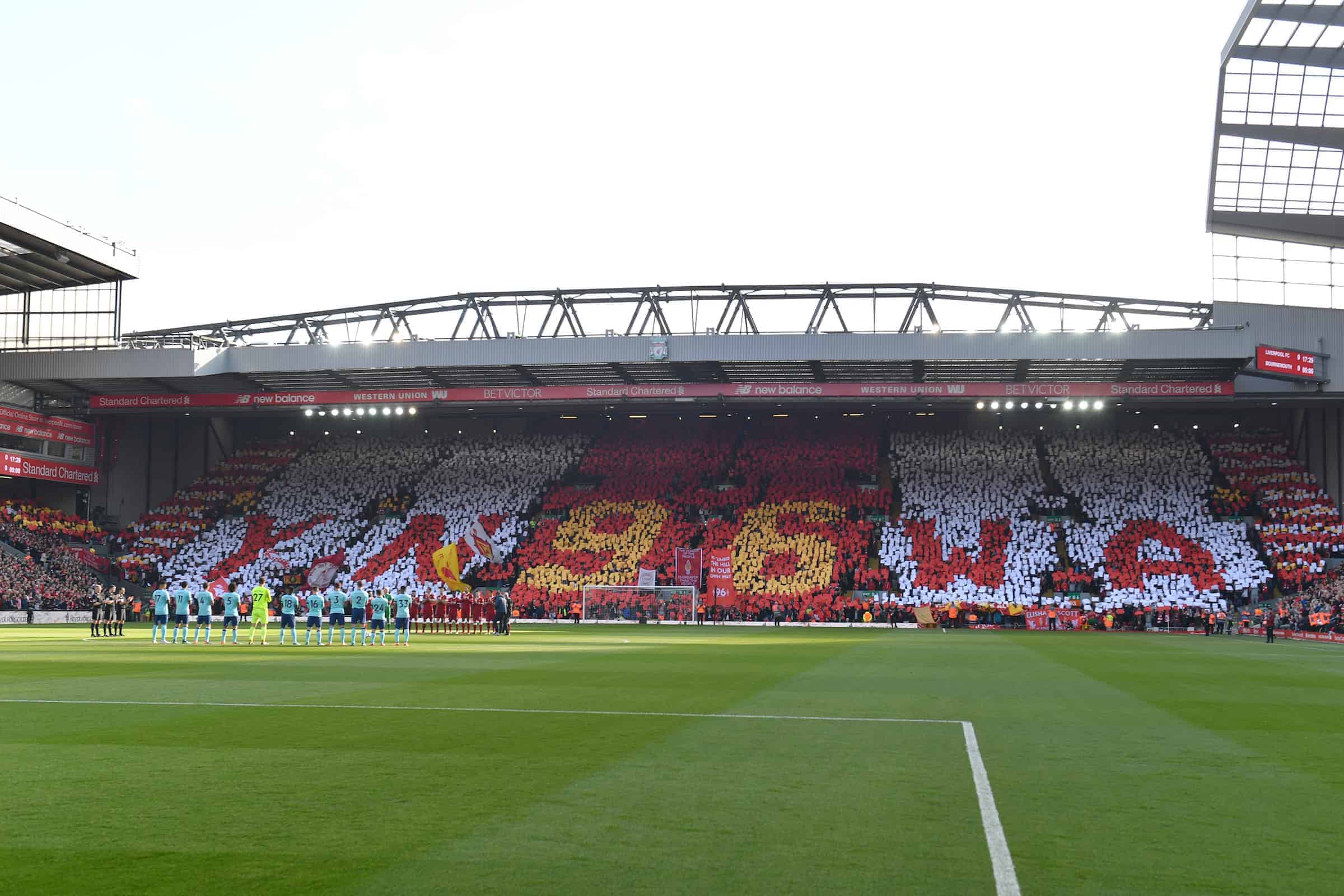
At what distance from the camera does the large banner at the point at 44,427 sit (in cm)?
6538

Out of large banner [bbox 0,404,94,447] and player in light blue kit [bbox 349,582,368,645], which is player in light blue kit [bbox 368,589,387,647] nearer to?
player in light blue kit [bbox 349,582,368,645]

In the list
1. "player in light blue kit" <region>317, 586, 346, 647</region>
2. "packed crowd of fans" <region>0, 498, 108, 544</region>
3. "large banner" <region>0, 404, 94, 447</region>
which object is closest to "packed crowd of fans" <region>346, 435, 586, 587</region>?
"packed crowd of fans" <region>0, 498, 108, 544</region>

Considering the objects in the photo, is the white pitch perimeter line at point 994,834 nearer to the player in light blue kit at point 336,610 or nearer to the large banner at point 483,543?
the player in light blue kit at point 336,610

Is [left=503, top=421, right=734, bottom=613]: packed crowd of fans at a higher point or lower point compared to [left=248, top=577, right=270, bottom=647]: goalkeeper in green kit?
higher

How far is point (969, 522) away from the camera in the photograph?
64375 mm

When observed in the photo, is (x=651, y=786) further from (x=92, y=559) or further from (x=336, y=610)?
(x=92, y=559)

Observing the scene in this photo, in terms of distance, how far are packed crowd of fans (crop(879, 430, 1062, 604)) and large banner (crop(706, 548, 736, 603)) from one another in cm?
766

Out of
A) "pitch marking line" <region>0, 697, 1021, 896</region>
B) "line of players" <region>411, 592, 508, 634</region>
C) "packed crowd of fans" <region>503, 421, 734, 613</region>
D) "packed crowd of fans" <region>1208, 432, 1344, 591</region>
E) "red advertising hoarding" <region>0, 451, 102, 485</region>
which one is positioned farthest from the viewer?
"red advertising hoarding" <region>0, 451, 102, 485</region>

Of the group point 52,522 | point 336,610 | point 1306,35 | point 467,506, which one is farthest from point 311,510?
point 1306,35

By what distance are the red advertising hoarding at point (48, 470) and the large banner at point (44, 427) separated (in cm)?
124

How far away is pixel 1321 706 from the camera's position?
18.2 metres

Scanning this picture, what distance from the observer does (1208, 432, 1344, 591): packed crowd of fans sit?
57.8 metres

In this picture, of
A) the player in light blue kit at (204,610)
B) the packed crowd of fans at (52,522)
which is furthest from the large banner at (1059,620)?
the packed crowd of fans at (52,522)

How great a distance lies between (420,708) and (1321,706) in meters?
13.0
